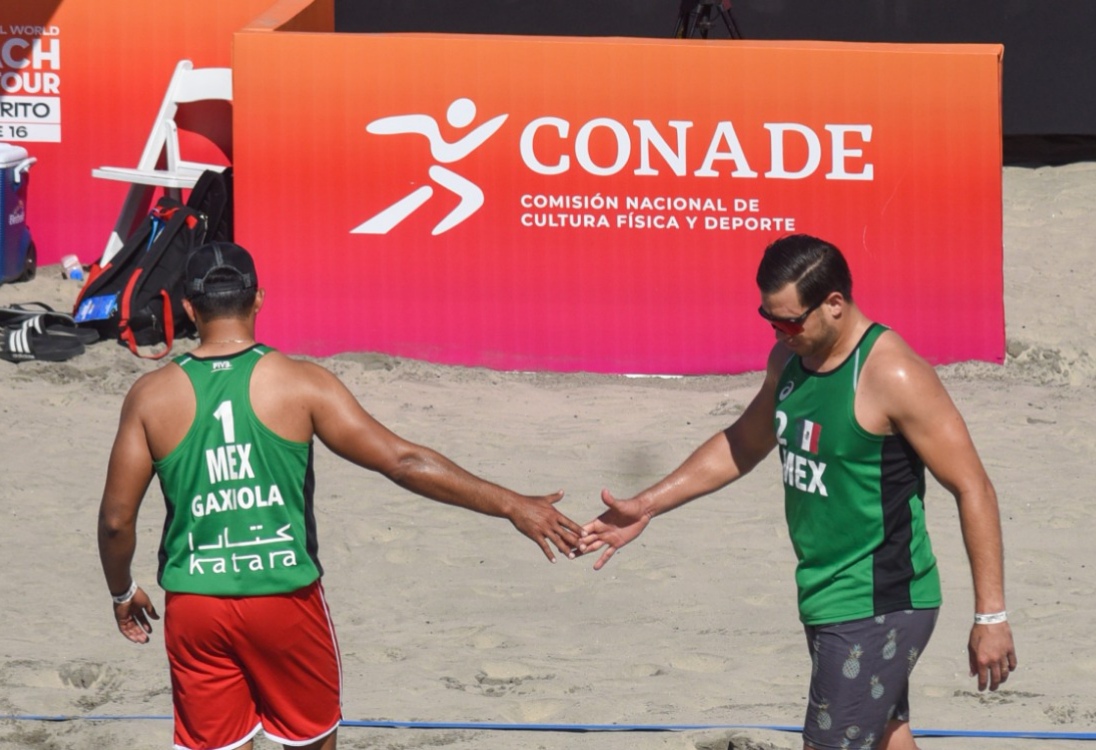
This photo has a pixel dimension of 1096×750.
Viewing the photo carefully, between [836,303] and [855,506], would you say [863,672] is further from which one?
[836,303]

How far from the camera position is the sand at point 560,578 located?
5.29 metres

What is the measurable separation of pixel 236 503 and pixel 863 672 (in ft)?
5.03

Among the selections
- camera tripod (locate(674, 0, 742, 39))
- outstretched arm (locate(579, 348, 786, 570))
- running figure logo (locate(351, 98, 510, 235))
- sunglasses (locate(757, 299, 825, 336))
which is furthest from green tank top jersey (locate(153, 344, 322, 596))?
camera tripod (locate(674, 0, 742, 39))

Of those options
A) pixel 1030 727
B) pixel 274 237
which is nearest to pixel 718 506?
pixel 1030 727

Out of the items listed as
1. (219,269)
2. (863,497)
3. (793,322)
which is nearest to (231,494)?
(219,269)

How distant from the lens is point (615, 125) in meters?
9.03

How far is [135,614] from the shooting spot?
415 centimetres

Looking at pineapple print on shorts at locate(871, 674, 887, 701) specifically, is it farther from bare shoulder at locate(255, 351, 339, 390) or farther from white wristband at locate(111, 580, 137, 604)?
white wristband at locate(111, 580, 137, 604)

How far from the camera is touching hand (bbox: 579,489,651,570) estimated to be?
439cm

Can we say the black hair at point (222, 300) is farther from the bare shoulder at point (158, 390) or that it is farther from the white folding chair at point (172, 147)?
the white folding chair at point (172, 147)

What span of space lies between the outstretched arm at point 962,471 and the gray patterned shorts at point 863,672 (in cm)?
17

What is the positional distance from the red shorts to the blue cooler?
716 cm

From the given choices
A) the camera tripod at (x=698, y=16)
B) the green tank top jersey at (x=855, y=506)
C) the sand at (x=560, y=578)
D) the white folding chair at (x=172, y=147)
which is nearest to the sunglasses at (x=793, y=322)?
the green tank top jersey at (x=855, y=506)

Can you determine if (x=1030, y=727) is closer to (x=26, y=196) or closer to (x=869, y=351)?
(x=869, y=351)
